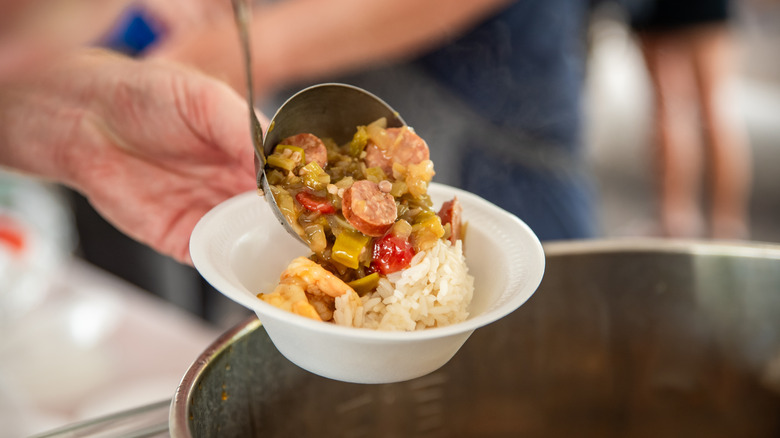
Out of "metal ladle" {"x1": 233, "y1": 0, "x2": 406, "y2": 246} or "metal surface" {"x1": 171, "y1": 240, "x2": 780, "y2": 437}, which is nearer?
"metal ladle" {"x1": 233, "y1": 0, "x2": 406, "y2": 246}

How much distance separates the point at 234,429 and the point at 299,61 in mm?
1136

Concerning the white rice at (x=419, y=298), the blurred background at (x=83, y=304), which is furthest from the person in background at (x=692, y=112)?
the white rice at (x=419, y=298)

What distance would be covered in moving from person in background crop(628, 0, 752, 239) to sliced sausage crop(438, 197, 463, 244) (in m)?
2.09

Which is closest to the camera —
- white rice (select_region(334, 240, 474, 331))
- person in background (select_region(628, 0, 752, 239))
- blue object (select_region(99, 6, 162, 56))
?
white rice (select_region(334, 240, 474, 331))

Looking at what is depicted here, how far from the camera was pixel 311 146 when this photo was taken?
828mm

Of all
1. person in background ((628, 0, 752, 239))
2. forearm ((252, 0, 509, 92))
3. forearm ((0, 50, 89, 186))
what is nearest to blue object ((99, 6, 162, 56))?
forearm ((252, 0, 509, 92))

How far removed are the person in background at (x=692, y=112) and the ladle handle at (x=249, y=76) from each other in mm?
2268

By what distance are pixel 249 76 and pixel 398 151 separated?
230 millimetres

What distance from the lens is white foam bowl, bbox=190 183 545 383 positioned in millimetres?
637

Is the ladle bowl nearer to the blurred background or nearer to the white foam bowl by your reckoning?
the white foam bowl

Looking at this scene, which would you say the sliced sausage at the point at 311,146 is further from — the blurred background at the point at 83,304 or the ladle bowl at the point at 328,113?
the blurred background at the point at 83,304

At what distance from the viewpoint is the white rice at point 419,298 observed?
2.42ft

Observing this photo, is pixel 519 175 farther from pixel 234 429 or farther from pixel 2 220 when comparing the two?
pixel 2 220

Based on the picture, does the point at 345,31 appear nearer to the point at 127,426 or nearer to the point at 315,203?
the point at 315,203
